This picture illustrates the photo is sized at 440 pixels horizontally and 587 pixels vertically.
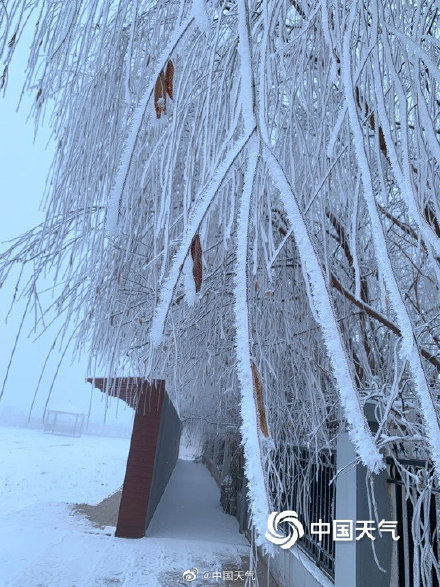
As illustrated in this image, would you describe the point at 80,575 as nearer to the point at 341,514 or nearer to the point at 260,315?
the point at 341,514

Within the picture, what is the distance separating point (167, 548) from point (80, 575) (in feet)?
6.31

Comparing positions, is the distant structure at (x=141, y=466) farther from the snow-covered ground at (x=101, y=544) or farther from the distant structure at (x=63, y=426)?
the distant structure at (x=63, y=426)

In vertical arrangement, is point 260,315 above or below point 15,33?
below

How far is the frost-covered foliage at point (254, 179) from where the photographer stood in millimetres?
655

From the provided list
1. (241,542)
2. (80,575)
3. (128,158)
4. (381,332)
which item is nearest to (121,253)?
(128,158)

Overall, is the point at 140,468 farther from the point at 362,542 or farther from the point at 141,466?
the point at 362,542

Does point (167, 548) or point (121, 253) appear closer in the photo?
point (121, 253)

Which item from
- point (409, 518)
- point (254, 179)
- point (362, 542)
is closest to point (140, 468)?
point (362, 542)

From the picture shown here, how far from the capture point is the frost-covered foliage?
66 cm

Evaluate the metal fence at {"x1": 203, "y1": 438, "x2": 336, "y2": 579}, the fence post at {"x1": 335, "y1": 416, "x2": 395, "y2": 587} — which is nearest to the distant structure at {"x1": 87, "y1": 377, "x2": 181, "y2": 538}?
the metal fence at {"x1": 203, "y1": 438, "x2": 336, "y2": 579}

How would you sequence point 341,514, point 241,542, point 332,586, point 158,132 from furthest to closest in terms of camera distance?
point 241,542 → point 332,586 → point 341,514 → point 158,132

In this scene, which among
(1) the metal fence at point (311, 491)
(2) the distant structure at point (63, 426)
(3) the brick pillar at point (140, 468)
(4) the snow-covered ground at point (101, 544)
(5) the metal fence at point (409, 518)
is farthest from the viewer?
(2) the distant structure at point (63, 426)

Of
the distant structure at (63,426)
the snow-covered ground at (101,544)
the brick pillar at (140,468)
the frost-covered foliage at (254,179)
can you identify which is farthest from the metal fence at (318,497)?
the distant structure at (63,426)

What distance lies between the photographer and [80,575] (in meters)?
4.73
